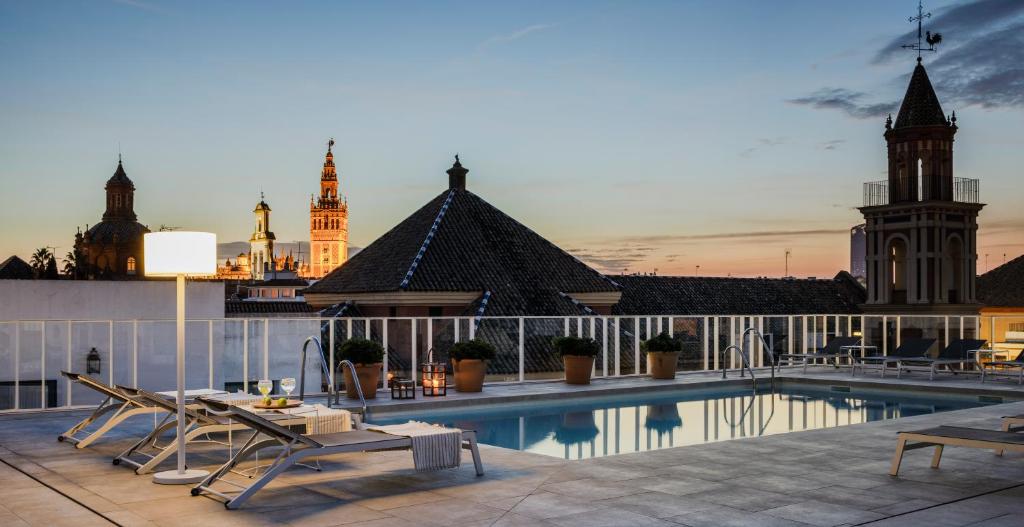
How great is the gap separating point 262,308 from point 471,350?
48739mm

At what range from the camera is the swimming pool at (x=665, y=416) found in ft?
31.1

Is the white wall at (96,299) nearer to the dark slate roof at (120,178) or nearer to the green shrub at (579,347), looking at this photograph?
the green shrub at (579,347)

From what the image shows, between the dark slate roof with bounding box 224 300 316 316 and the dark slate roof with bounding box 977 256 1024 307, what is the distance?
136ft

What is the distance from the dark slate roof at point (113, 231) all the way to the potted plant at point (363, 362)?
360 ft

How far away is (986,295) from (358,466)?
6484cm

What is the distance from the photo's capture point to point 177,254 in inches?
241

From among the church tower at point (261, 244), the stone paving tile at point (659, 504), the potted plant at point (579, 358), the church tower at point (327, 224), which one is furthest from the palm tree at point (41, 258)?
the church tower at point (261, 244)

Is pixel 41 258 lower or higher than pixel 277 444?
higher

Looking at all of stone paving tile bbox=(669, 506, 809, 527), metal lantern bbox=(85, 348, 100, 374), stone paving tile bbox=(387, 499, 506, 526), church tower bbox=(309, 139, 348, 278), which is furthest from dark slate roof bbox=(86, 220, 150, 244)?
stone paving tile bbox=(669, 506, 809, 527)

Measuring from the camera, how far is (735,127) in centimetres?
2825

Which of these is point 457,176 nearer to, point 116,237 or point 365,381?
point 365,381

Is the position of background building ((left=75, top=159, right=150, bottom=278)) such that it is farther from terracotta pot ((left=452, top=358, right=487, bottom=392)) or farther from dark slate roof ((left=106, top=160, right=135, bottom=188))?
terracotta pot ((left=452, top=358, right=487, bottom=392))

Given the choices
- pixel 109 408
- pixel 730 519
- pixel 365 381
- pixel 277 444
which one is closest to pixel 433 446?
pixel 277 444

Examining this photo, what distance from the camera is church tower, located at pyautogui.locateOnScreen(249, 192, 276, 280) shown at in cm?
17288
